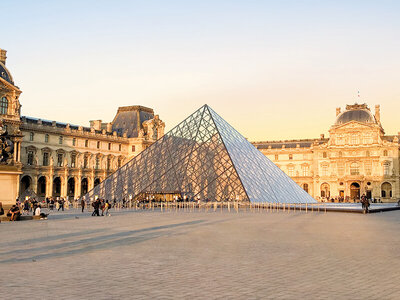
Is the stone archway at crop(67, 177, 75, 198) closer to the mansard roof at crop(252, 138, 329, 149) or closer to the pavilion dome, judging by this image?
the mansard roof at crop(252, 138, 329, 149)

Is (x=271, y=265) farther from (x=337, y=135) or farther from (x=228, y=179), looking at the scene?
(x=337, y=135)

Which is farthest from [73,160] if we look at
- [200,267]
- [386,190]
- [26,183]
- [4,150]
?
[200,267]

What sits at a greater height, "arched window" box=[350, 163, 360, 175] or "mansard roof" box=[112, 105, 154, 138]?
"mansard roof" box=[112, 105, 154, 138]

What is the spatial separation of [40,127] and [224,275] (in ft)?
Result: 185

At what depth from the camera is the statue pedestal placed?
761 inches

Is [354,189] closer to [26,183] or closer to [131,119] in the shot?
[131,119]

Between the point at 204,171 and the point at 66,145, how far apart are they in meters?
35.4

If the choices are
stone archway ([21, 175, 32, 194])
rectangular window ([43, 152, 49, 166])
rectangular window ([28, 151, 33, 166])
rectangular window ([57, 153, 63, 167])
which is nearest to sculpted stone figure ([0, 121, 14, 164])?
stone archway ([21, 175, 32, 194])

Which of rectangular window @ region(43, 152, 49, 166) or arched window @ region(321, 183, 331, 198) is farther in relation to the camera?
arched window @ region(321, 183, 331, 198)

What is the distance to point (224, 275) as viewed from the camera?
24.3 ft

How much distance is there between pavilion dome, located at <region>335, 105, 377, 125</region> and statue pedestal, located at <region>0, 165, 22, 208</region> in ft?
215

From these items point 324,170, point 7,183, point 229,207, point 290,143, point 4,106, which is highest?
point 4,106

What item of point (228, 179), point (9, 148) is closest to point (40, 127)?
point (228, 179)

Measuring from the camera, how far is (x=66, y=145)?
63750mm
